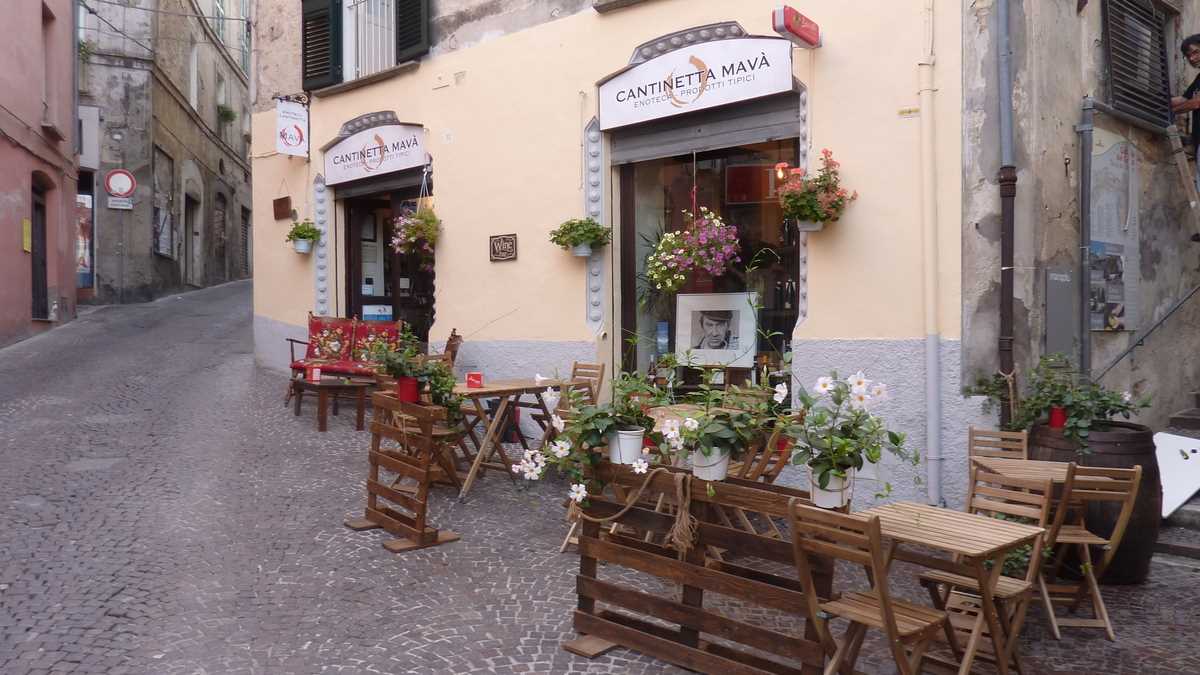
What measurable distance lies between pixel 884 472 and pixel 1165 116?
152 inches

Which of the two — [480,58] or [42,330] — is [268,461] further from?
[42,330]

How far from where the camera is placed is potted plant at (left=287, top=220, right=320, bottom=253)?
10.8 metres

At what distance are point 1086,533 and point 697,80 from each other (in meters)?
4.43

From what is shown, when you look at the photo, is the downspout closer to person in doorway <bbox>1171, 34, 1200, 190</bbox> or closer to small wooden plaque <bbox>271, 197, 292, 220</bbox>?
person in doorway <bbox>1171, 34, 1200, 190</bbox>

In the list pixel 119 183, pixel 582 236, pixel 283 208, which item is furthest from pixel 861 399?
pixel 119 183

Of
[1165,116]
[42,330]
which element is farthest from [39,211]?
[1165,116]

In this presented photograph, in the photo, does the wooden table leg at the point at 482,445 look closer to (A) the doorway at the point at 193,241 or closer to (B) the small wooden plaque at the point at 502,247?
(B) the small wooden plaque at the point at 502,247

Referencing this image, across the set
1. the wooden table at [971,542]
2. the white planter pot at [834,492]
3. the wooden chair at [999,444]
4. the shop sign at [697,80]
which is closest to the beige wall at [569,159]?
the shop sign at [697,80]

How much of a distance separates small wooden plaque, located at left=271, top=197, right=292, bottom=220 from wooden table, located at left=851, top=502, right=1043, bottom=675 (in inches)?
369

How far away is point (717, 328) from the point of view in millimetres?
7668

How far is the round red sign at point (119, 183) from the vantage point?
699 inches

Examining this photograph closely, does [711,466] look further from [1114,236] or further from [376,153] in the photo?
[376,153]

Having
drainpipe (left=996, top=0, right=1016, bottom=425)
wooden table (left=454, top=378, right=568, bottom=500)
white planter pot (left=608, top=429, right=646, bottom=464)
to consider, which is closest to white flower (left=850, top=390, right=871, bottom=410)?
white planter pot (left=608, top=429, right=646, bottom=464)

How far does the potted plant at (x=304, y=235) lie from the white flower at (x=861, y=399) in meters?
8.60
